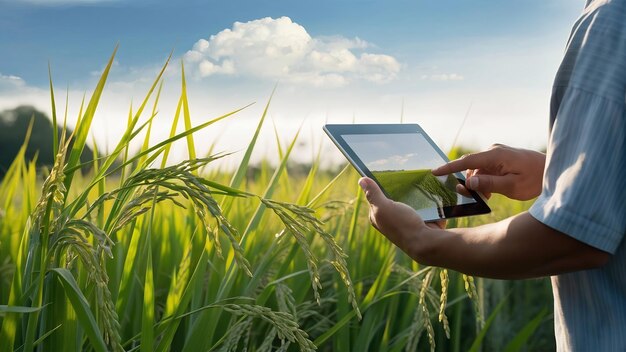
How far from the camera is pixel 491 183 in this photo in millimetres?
1989

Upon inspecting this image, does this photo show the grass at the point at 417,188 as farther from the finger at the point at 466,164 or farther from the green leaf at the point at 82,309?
the green leaf at the point at 82,309

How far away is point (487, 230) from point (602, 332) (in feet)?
0.96

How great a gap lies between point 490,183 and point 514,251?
76 centimetres

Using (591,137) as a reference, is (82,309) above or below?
below

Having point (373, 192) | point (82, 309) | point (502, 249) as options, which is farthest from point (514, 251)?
point (82, 309)

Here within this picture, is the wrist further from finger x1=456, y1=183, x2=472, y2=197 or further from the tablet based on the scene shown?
finger x1=456, y1=183, x2=472, y2=197

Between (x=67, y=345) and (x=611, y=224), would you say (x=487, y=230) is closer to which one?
(x=611, y=224)

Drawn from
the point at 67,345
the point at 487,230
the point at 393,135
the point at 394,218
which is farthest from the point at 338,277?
the point at 487,230

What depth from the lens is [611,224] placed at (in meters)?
1.19

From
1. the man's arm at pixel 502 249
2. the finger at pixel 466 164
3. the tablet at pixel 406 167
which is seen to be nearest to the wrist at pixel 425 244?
the man's arm at pixel 502 249

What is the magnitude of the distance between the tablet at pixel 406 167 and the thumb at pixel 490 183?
0.07 feet

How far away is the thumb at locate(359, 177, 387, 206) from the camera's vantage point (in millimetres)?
1608

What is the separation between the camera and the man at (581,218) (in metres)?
1.17

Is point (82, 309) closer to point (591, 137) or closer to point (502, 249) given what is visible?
point (502, 249)
